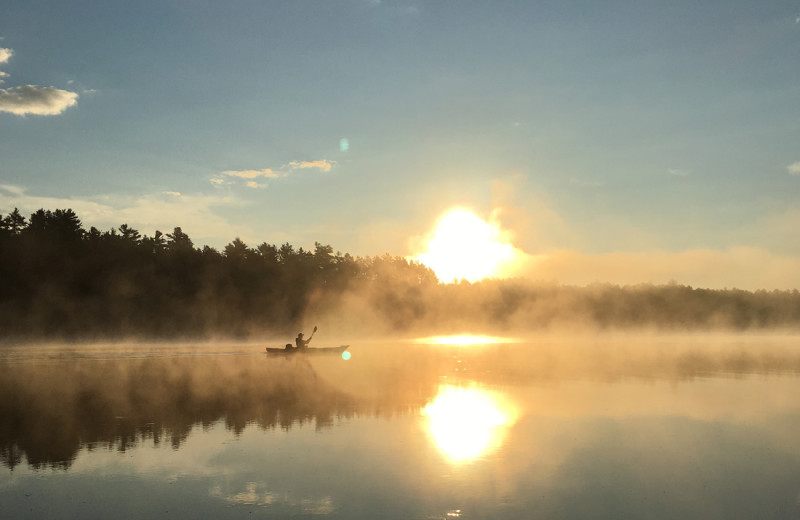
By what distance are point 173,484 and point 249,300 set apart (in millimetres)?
102283

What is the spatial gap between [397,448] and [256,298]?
3946 inches

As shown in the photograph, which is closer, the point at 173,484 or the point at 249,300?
the point at 173,484

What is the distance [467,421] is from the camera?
22781 millimetres

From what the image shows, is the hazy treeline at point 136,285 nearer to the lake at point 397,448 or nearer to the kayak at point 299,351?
the kayak at point 299,351

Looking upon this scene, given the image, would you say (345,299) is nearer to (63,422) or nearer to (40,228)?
(40,228)

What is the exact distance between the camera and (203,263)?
4375 inches

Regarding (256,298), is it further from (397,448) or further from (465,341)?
(397,448)

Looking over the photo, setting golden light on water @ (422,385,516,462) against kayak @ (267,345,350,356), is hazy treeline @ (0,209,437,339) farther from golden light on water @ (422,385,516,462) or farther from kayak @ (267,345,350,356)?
golden light on water @ (422,385,516,462)

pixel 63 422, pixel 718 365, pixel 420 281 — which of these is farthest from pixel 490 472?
pixel 420 281

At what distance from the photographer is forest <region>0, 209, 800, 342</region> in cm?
8731

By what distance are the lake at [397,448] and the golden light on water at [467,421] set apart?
0.09 m

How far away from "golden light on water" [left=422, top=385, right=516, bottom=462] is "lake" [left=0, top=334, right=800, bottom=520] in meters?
0.09

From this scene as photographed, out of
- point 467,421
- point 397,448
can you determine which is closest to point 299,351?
point 467,421

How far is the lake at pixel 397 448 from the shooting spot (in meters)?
13.1
